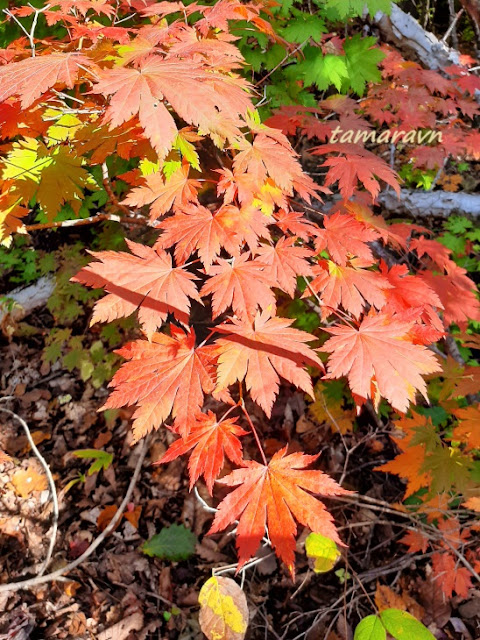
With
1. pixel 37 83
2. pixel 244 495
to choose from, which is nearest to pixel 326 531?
pixel 244 495

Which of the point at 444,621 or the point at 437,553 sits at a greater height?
the point at 437,553

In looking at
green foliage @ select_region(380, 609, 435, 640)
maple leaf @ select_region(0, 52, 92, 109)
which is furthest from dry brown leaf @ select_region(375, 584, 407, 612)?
maple leaf @ select_region(0, 52, 92, 109)

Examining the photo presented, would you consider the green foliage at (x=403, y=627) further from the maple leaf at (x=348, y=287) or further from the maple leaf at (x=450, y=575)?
the maple leaf at (x=348, y=287)

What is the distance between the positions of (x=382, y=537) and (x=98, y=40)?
2903 mm

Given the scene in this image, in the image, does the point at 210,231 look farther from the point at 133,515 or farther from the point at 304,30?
the point at 133,515

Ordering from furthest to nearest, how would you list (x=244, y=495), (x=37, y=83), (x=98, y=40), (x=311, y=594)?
(x=311, y=594) < (x=98, y=40) < (x=244, y=495) < (x=37, y=83)

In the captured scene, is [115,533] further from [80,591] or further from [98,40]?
[98,40]

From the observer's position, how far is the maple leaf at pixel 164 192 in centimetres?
157

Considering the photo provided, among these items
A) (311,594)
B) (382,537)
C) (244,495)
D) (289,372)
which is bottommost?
(311,594)

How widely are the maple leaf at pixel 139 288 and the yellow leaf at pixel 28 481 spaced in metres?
2.19

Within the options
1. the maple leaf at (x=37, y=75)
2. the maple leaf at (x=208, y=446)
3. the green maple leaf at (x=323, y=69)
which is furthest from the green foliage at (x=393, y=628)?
the green maple leaf at (x=323, y=69)

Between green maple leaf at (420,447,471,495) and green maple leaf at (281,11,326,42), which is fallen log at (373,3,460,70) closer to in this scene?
green maple leaf at (281,11,326,42)

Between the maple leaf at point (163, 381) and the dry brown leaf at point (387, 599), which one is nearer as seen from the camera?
the maple leaf at point (163, 381)

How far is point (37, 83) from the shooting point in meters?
1.23
